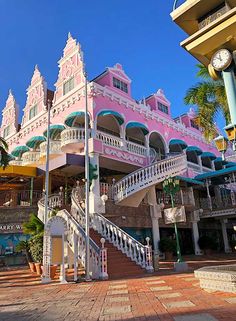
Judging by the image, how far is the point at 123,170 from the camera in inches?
869

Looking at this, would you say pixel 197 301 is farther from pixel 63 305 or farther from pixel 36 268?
pixel 36 268

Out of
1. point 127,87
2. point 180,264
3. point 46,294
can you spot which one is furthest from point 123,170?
point 46,294

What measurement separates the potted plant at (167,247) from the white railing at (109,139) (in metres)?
7.08

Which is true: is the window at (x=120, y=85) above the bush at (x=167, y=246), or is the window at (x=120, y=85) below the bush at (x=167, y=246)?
above

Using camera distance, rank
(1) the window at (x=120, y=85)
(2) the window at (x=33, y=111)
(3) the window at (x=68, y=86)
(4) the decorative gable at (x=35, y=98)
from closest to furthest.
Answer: (3) the window at (x=68, y=86)
(1) the window at (x=120, y=85)
(4) the decorative gable at (x=35, y=98)
(2) the window at (x=33, y=111)

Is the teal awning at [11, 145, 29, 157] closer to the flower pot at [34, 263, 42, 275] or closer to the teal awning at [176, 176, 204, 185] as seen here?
the flower pot at [34, 263, 42, 275]

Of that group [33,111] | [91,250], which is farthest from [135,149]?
[33,111]

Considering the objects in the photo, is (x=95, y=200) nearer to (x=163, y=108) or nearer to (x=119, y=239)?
(x=119, y=239)

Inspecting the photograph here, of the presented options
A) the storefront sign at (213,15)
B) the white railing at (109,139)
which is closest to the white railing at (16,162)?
the white railing at (109,139)

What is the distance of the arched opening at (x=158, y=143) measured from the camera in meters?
25.0

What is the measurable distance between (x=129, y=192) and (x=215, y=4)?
12.5m

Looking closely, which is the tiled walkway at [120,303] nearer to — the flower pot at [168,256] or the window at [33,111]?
the flower pot at [168,256]

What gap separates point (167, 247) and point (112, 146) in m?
7.58

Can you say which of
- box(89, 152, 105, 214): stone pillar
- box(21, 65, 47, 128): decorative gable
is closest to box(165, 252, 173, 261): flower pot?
box(89, 152, 105, 214): stone pillar
